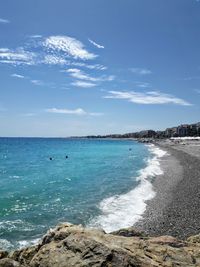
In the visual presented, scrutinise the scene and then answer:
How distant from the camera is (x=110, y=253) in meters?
6.61

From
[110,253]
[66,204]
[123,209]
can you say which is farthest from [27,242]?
[110,253]

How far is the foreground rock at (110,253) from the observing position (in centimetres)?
651

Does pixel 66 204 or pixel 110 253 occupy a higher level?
pixel 110 253

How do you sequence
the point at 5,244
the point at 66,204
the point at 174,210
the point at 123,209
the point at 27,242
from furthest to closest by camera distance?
the point at 66,204 → the point at 123,209 → the point at 174,210 → the point at 27,242 → the point at 5,244

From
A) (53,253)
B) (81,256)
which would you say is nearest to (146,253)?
(81,256)

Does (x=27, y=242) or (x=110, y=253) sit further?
(x=27, y=242)

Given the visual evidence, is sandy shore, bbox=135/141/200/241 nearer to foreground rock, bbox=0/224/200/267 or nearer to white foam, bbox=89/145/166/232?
white foam, bbox=89/145/166/232

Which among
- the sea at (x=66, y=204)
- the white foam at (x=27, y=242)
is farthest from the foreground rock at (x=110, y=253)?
the sea at (x=66, y=204)

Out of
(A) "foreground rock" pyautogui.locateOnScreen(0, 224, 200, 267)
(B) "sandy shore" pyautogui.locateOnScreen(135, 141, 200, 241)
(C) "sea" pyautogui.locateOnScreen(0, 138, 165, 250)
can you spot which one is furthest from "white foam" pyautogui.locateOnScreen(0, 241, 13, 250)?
(A) "foreground rock" pyautogui.locateOnScreen(0, 224, 200, 267)

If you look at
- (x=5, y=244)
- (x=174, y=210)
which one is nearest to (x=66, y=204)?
(x=174, y=210)

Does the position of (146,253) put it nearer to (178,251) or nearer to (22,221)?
(178,251)

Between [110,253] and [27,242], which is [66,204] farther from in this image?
[110,253]

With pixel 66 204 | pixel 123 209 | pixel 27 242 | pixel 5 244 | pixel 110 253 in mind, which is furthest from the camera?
pixel 66 204

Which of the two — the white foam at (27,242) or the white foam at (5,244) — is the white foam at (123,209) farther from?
the white foam at (5,244)
